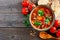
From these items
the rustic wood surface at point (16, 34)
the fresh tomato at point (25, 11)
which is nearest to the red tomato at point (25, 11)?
the fresh tomato at point (25, 11)

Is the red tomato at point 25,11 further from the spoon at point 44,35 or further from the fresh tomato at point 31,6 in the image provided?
the spoon at point 44,35

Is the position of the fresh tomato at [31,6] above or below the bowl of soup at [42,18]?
above

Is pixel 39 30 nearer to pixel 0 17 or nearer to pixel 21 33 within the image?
pixel 21 33

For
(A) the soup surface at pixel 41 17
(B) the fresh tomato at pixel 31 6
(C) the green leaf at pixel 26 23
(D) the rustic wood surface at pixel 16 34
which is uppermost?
(B) the fresh tomato at pixel 31 6

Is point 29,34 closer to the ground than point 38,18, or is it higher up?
closer to the ground

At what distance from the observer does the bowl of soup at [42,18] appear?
1.34 m

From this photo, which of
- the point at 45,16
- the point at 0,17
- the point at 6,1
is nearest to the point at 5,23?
the point at 0,17

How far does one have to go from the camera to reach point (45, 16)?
135 cm

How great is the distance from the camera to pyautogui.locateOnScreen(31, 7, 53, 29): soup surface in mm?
1338

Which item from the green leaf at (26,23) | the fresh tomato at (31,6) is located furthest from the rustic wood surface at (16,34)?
the fresh tomato at (31,6)

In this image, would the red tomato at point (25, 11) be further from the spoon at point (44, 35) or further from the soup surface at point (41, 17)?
the spoon at point (44, 35)

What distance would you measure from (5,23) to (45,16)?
0.28 m

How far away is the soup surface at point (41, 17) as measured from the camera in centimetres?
134

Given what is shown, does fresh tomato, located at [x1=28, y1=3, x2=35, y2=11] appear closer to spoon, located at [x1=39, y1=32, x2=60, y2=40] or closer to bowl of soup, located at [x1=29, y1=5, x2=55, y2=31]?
bowl of soup, located at [x1=29, y1=5, x2=55, y2=31]
